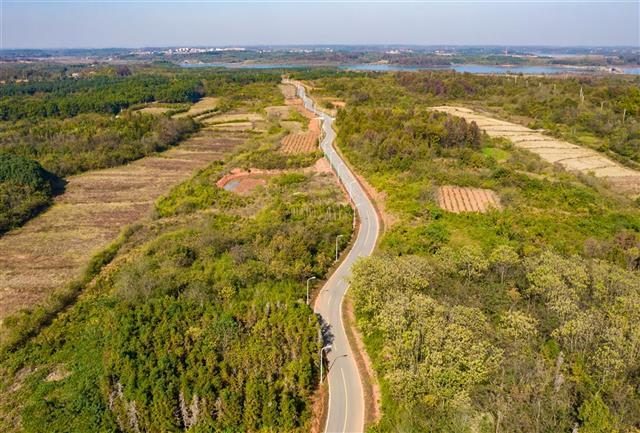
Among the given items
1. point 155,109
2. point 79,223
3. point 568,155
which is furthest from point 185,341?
point 155,109


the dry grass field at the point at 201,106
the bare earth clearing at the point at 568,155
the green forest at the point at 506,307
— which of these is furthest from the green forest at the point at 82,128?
the bare earth clearing at the point at 568,155

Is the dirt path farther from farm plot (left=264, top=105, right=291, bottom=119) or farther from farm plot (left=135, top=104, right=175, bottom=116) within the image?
farm plot (left=135, top=104, right=175, bottom=116)

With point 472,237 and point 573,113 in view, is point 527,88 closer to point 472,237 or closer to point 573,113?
point 573,113

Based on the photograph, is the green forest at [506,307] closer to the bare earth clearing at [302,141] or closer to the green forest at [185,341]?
the green forest at [185,341]

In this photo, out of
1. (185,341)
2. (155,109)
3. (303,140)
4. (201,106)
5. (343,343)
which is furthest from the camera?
(201,106)

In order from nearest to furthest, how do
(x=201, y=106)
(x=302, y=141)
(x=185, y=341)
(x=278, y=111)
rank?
1. (x=185, y=341)
2. (x=302, y=141)
3. (x=278, y=111)
4. (x=201, y=106)

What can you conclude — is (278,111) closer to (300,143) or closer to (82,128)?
(300,143)
